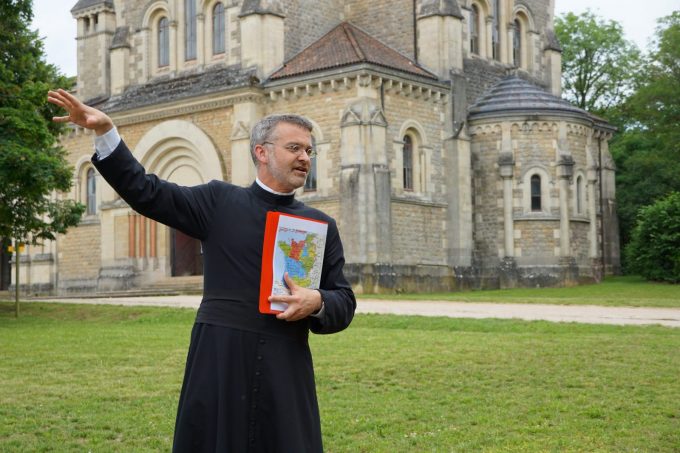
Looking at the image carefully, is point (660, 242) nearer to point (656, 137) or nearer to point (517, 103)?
point (517, 103)

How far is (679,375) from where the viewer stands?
42.7 feet

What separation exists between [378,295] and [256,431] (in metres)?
27.0

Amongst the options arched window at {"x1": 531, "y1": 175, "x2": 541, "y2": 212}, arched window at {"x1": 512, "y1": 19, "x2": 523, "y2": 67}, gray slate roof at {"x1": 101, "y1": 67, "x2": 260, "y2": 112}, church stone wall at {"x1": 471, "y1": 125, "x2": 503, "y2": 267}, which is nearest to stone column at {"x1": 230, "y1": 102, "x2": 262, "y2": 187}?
gray slate roof at {"x1": 101, "y1": 67, "x2": 260, "y2": 112}

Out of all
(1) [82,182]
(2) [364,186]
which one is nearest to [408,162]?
Answer: (2) [364,186]

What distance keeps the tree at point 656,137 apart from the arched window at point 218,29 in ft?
71.0

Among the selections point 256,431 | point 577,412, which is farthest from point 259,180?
point 577,412

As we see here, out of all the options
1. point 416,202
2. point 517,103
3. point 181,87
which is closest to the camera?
point 416,202

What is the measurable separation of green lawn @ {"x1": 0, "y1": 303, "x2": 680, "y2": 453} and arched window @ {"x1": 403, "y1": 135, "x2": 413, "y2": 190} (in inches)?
665

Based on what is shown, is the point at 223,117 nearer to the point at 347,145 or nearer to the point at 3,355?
the point at 347,145

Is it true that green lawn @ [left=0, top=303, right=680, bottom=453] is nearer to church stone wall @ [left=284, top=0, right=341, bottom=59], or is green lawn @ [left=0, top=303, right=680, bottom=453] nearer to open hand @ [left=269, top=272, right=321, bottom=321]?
open hand @ [left=269, top=272, right=321, bottom=321]

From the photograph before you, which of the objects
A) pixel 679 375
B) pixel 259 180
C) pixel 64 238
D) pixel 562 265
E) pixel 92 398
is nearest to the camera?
pixel 259 180

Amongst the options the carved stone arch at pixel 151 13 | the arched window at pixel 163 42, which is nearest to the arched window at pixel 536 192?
the arched window at pixel 163 42

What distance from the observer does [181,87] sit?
130ft

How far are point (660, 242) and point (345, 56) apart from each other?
45.1 feet
